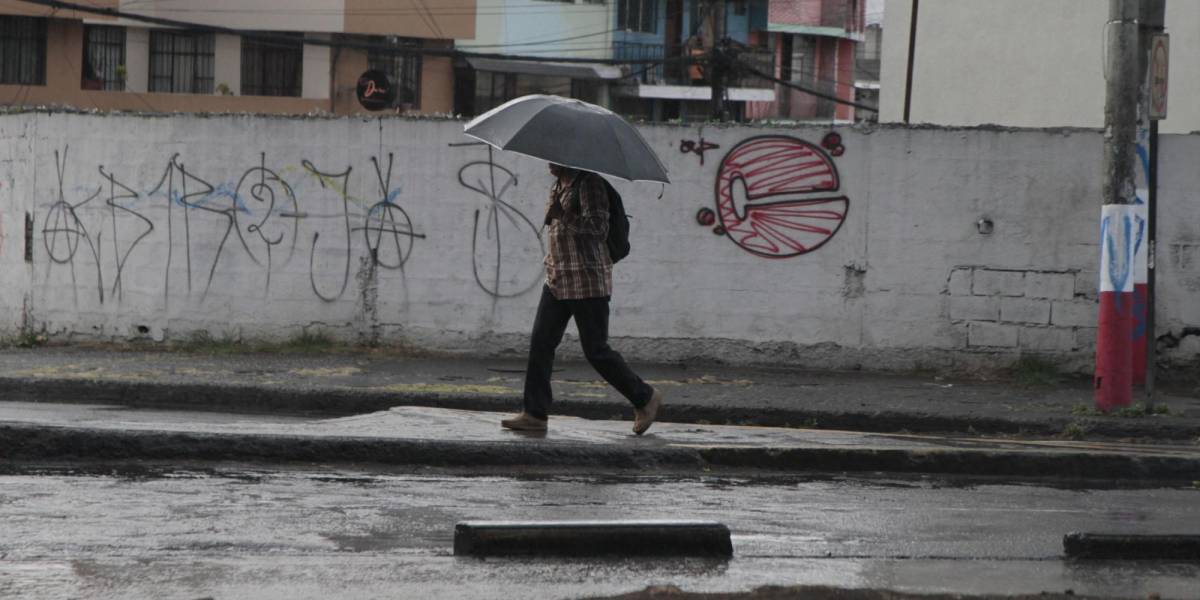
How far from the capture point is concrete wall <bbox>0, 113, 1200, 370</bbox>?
39.1ft

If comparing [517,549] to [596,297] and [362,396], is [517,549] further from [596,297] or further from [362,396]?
[362,396]

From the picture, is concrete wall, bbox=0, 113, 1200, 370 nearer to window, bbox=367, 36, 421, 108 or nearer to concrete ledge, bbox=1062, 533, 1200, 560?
concrete ledge, bbox=1062, 533, 1200, 560

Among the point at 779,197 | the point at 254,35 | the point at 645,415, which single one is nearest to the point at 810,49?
the point at 254,35

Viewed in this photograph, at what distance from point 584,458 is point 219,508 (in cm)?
211

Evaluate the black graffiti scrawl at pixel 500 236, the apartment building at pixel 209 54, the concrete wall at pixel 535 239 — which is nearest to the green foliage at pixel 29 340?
the concrete wall at pixel 535 239

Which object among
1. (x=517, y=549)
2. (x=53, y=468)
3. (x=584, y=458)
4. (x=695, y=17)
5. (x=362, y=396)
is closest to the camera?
(x=517, y=549)

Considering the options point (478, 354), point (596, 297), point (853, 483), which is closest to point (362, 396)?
point (478, 354)

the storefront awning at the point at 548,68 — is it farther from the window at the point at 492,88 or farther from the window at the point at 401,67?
the window at the point at 401,67

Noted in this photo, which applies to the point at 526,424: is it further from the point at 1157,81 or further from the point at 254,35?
the point at 254,35

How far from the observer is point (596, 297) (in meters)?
7.57

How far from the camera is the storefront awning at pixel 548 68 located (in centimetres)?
3991

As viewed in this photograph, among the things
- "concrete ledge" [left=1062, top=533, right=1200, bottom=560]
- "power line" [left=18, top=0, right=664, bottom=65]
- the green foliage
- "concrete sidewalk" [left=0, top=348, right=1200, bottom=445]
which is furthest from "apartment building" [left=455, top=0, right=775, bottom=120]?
"concrete ledge" [left=1062, top=533, right=1200, bottom=560]

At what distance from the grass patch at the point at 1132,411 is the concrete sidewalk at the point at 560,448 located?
2.83ft

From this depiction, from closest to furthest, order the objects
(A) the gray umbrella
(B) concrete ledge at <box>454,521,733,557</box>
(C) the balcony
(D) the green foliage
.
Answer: (B) concrete ledge at <box>454,521,733,557</box>, (A) the gray umbrella, (D) the green foliage, (C) the balcony
